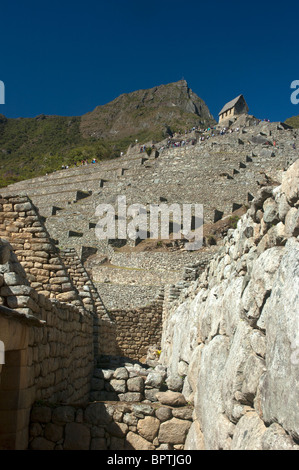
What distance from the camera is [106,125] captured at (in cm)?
12144

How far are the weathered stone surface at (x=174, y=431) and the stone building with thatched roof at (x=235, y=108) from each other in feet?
219

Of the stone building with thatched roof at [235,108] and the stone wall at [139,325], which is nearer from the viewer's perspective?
the stone wall at [139,325]

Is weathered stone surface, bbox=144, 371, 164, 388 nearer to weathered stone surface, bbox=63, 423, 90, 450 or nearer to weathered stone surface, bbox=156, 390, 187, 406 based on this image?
weathered stone surface, bbox=156, 390, 187, 406

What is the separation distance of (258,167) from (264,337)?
128 feet

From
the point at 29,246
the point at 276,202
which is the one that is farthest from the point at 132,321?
the point at 276,202

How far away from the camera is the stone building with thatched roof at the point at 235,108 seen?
6662 centimetres

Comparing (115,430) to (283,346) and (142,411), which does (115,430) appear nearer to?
(142,411)

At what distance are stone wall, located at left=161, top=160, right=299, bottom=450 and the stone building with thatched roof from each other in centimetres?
6674

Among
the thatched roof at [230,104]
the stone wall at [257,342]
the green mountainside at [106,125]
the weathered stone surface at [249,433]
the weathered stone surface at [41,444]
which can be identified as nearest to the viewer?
the stone wall at [257,342]

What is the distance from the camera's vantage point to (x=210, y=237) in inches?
1037

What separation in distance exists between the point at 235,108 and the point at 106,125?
203ft

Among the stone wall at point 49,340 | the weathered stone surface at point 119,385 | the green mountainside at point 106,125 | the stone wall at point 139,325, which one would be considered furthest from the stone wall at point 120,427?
the green mountainside at point 106,125

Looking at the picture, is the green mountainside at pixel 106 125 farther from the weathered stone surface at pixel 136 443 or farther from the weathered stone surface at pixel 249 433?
the weathered stone surface at pixel 249 433

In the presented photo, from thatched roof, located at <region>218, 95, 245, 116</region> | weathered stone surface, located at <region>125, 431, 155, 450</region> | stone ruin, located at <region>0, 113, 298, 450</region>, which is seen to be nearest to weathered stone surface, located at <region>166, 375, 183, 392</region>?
stone ruin, located at <region>0, 113, 298, 450</region>
